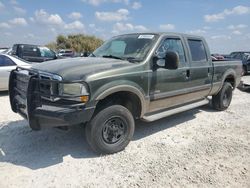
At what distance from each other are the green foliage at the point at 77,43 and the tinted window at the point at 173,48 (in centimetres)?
4321

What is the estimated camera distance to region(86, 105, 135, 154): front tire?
3779 mm

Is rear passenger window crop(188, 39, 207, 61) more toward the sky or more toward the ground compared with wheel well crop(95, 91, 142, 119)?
more toward the sky

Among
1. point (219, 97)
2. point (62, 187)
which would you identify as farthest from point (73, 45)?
point (62, 187)

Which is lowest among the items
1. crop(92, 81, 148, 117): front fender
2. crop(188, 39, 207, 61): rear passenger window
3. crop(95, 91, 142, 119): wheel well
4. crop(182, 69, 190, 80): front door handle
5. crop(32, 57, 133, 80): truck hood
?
crop(95, 91, 142, 119): wheel well

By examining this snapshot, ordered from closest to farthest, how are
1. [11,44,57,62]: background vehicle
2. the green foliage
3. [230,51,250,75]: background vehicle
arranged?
[11,44,57,62]: background vehicle
[230,51,250,75]: background vehicle
the green foliage

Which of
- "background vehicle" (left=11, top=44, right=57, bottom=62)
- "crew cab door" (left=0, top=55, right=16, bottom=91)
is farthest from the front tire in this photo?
"background vehicle" (left=11, top=44, right=57, bottom=62)

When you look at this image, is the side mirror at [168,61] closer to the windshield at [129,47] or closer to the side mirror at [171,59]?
the side mirror at [171,59]

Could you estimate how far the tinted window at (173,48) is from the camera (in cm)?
474

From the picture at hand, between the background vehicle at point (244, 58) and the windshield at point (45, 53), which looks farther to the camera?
the background vehicle at point (244, 58)

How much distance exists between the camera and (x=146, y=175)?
344cm

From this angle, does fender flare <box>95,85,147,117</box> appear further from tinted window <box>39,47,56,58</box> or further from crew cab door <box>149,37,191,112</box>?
tinted window <box>39,47,56,58</box>

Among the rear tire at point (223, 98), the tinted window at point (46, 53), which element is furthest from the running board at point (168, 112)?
the tinted window at point (46, 53)

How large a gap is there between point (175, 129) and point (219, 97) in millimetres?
2224

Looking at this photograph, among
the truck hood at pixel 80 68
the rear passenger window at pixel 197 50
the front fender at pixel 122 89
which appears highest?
the rear passenger window at pixel 197 50
